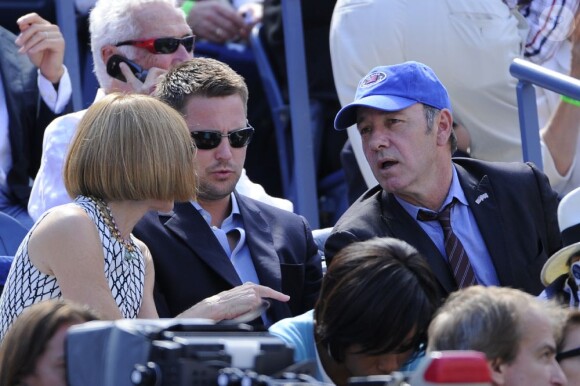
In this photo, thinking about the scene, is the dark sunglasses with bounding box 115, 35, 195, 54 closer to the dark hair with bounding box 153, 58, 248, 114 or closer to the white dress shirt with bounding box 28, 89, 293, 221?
the white dress shirt with bounding box 28, 89, 293, 221

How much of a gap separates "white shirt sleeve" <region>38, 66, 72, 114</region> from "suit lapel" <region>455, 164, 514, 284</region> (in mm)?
1775

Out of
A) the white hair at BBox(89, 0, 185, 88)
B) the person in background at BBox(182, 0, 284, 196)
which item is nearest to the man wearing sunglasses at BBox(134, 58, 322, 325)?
the white hair at BBox(89, 0, 185, 88)

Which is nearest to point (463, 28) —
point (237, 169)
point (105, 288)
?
point (237, 169)

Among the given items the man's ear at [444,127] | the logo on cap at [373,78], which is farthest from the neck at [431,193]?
the logo on cap at [373,78]

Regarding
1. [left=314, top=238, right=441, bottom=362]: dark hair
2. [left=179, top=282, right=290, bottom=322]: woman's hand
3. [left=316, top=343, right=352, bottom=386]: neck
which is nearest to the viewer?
[left=314, top=238, right=441, bottom=362]: dark hair

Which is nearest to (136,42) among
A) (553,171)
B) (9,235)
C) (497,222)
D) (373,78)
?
(9,235)

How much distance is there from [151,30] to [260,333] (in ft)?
8.60

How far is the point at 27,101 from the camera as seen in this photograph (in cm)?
550

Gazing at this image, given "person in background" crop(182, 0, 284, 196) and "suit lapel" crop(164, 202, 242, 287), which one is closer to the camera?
"suit lapel" crop(164, 202, 242, 287)

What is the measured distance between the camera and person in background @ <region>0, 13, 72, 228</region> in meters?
5.32

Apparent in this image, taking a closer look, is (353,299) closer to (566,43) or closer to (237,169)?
(237,169)

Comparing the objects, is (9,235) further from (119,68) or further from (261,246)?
(261,246)

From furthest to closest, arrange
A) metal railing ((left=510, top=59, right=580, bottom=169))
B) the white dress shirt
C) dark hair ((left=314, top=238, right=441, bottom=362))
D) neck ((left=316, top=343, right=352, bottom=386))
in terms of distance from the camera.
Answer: metal railing ((left=510, top=59, right=580, bottom=169)), the white dress shirt, neck ((left=316, top=343, right=352, bottom=386)), dark hair ((left=314, top=238, right=441, bottom=362))

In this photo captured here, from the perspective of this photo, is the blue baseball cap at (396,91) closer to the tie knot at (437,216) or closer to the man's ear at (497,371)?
the tie knot at (437,216)
